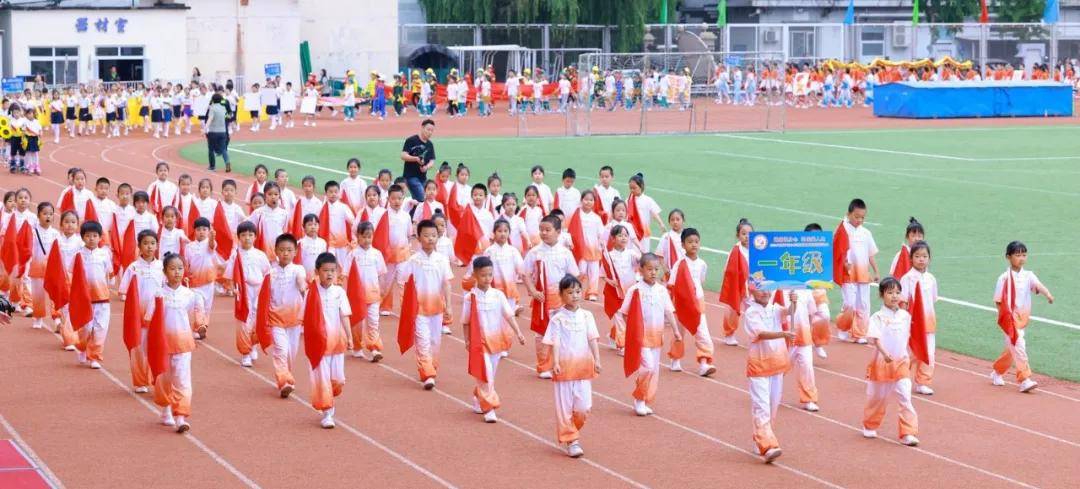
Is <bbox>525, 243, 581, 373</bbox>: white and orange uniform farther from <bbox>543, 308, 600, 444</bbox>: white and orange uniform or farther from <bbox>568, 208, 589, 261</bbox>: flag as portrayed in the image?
<bbox>543, 308, 600, 444</bbox>: white and orange uniform

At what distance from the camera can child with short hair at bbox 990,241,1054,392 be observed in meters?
14.7

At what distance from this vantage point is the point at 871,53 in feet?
235

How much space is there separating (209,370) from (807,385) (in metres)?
5.96

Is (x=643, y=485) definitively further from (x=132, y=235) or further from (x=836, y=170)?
(x=836, y=170)

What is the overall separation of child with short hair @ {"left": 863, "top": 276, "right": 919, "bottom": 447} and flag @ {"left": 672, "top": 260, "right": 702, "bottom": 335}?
8.81 ft

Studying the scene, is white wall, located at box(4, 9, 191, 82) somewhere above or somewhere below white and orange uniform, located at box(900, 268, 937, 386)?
above

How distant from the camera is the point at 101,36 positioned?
179 ft

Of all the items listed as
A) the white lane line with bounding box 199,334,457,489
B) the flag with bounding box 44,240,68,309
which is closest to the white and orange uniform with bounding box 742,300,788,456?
the white lane line with bounding box 199,334,457,489

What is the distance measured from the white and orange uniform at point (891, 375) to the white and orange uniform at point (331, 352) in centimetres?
446

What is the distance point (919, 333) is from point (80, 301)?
8105 mm

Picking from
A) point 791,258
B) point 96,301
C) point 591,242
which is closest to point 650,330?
point 791,258

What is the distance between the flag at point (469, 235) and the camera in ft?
66.1

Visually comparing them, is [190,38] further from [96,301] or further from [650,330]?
[650,330]

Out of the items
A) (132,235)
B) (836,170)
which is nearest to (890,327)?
(132,235)
